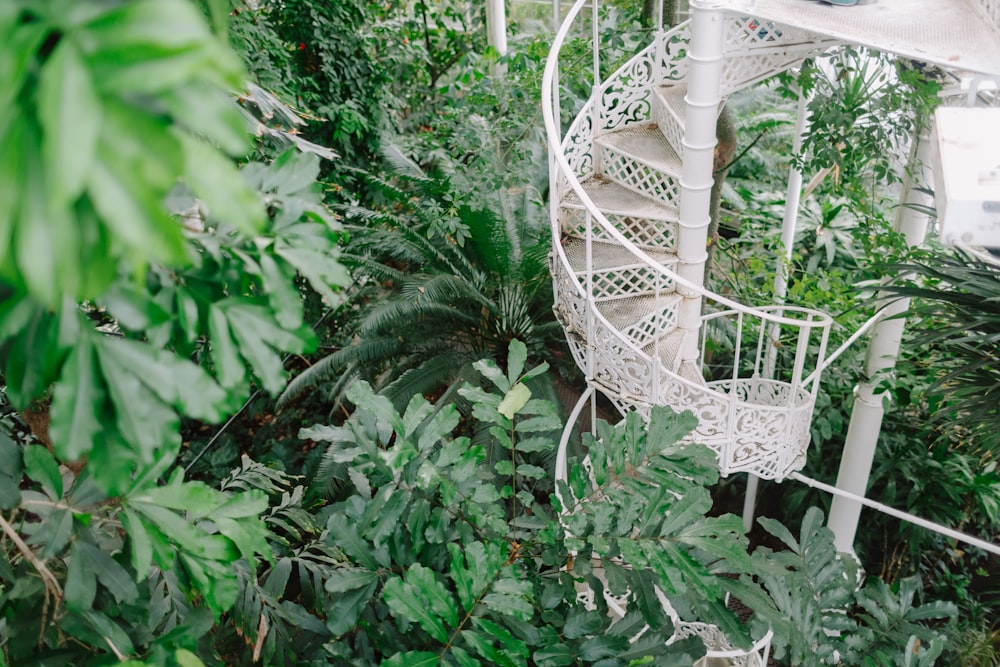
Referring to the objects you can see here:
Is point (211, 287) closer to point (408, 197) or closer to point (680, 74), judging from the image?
point (680, 74)

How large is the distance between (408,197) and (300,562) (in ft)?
11.1

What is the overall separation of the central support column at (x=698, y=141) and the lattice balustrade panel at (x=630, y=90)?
730mm

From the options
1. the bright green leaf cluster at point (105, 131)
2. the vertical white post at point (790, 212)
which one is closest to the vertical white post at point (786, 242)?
the vertical white post at point (790, 212)

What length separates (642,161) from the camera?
4145 millimetres

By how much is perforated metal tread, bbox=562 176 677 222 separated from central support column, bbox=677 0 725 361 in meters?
0.16

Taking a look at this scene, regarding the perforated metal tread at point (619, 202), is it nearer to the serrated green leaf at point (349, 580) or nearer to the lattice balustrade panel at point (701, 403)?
the lattice balustrade panel at point (701, 403)

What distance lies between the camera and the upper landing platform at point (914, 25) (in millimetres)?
3008

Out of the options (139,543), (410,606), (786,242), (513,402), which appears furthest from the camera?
(786,242)

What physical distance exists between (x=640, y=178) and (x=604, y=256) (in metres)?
0.55

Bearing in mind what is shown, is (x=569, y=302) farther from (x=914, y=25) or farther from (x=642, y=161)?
(x=914, y=25)

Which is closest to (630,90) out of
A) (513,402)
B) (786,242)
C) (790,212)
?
(790,212)

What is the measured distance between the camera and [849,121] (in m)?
3.87

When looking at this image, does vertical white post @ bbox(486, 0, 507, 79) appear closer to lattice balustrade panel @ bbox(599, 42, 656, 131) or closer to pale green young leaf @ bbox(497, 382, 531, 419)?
lattice balustrade panel @ bbox(599, 42, 656, 131)

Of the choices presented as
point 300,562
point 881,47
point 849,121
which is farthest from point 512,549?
point 849,121
